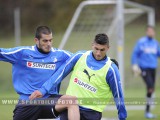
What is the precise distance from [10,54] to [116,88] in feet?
5.62

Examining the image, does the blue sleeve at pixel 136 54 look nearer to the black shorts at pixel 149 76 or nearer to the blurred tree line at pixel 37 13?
the black shorts at pixel 149 76

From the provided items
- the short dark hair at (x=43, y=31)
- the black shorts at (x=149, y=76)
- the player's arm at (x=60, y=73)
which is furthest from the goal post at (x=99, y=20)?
the player's arm at (x=60, y=73)

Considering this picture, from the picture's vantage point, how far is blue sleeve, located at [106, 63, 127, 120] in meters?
7.70

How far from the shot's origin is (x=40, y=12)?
120 ft

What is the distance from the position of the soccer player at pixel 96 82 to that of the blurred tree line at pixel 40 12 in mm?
25493

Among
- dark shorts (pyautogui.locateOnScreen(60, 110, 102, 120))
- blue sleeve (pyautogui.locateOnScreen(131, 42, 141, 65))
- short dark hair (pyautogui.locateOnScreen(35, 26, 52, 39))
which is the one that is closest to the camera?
dark shorts (pyautogui.locateOnScreen(60, 110, 102, 120))

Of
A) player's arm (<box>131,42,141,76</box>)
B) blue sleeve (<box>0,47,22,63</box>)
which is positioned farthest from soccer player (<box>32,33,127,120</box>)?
player's arm (<box>131,42,141,76</box>)

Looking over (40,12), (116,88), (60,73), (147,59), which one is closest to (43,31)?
(60,73)

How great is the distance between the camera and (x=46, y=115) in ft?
27.9

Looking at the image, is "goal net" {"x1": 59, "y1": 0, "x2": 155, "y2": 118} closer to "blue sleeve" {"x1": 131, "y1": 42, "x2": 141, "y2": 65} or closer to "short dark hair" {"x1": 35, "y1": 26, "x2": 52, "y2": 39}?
"blue sleeve" {"x1": 131, "y1": 42, "x2": 141, "y2": 65}

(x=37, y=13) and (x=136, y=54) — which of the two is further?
(x=37, y=13)

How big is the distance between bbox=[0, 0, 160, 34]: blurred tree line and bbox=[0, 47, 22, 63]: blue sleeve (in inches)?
972

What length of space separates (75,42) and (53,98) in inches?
350

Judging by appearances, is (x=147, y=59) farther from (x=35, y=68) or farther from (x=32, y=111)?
(x=32, y=111)
